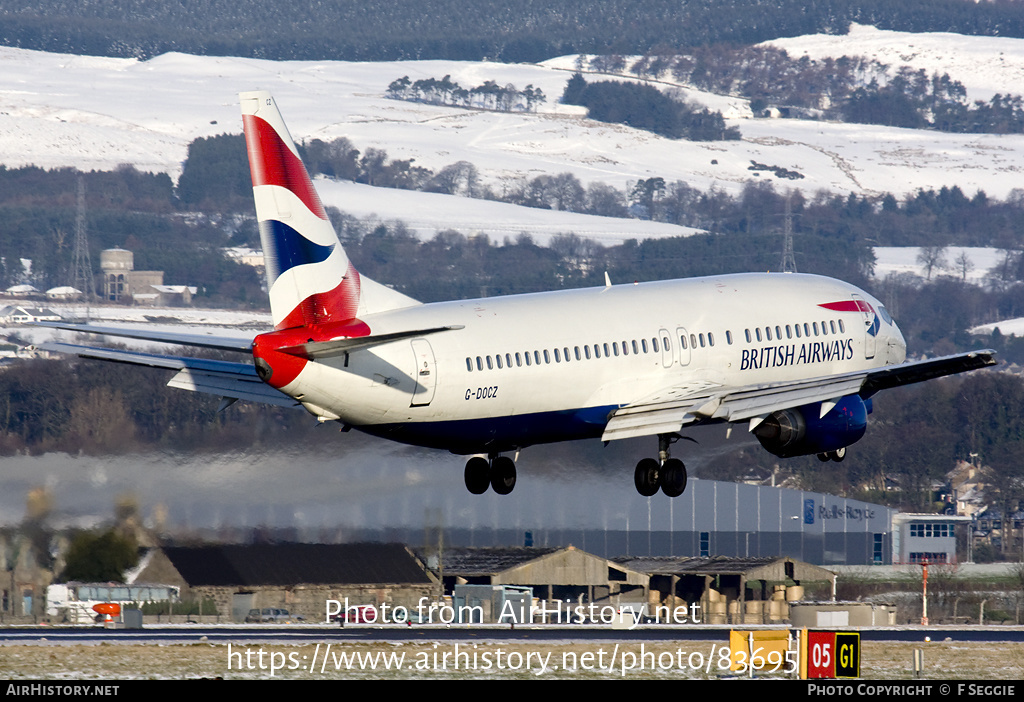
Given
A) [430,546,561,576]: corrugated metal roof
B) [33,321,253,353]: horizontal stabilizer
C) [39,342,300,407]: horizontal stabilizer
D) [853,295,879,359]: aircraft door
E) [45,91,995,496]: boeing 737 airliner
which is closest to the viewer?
[45,91,995,496]: boeing 737 airliner

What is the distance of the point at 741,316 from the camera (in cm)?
5741

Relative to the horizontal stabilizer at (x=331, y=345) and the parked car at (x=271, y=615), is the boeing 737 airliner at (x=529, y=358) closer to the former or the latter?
the horizontal stabilizer at (x=331, y=345)

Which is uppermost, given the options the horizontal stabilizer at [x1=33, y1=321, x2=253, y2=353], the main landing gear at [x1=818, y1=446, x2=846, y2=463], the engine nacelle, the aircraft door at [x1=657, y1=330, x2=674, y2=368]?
the aircraft door at [x1=657, y1=330, x2=674, y2=368]

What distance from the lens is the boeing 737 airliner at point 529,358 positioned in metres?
46.7

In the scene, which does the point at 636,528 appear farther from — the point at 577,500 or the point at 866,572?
the point at 866,572

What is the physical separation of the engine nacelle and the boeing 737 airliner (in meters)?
0.04

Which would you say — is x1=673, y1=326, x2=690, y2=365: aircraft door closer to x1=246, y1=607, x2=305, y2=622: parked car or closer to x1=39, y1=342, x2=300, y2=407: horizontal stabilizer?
x1=39, y1=342, x2=300, y2=407: horizontal stabilizer

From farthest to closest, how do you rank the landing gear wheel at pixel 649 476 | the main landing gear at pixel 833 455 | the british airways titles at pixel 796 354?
the british airways titles at pixel 796 354 → the main landing gear at pixel 833 455 → the landing gear wheel at pixel 649 476

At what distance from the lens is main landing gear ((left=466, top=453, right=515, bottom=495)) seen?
54.8 meters

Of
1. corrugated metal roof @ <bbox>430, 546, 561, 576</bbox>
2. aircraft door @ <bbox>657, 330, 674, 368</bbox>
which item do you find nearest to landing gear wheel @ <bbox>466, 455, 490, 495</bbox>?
aircraft door @ <bbox>657, 330, 674, 368</bbox>

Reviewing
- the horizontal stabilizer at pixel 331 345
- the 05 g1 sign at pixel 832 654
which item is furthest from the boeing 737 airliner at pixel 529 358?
the 05 g1 sign at pixel 832 654

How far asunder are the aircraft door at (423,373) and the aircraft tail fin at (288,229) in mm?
2406

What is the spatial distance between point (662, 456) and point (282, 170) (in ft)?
50.8
